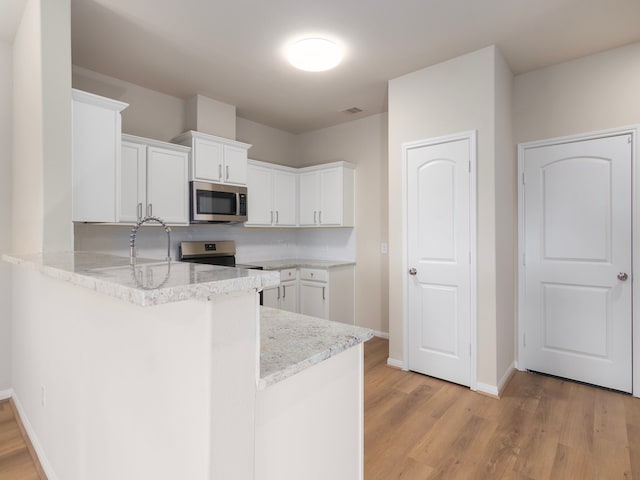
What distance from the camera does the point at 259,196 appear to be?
428 cm

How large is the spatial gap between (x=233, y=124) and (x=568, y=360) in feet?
13.3

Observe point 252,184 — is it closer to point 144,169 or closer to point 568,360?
point 144,169

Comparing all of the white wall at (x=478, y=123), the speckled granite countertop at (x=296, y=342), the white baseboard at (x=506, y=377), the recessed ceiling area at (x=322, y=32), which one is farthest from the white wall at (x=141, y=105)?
the white baseboard at (x=506, y=377)

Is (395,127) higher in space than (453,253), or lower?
higher

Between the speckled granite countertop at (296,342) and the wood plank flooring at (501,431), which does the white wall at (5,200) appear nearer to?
the speckled granite countertop at (296,342)

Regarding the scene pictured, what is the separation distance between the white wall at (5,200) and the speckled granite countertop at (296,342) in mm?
2454

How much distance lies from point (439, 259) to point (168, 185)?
2599mm

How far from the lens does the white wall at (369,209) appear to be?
14.1 ft

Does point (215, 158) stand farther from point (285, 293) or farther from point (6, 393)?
point (6, 393)

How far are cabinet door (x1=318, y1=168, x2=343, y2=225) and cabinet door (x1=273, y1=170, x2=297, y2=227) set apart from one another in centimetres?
42

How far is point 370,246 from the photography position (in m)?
4.41

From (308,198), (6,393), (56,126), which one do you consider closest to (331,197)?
(308,198)

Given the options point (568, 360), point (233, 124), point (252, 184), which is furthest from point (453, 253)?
point (233, 124)

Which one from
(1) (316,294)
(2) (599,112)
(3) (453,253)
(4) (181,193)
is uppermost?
(2) (599,112)
